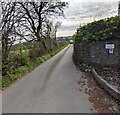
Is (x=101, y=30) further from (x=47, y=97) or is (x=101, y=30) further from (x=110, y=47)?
(x=47, y=97)

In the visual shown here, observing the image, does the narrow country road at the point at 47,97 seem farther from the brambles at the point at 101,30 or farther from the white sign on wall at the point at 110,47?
the brambles at the point at 101,30

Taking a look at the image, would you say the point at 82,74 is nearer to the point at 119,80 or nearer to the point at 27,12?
the point at 119,80

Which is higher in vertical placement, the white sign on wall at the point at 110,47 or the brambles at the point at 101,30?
the brambles at the point at 101,30

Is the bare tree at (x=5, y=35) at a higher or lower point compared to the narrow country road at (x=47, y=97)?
higher

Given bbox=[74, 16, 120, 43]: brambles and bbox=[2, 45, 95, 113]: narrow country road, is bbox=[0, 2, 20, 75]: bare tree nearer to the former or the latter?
bbox=[2, 45, 95, 113]: narrow country road

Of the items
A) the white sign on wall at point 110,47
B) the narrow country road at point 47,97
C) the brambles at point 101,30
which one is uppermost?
the brambles at point 101,30

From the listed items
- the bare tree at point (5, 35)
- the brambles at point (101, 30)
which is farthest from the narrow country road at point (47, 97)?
the brambles at point (101, 30)

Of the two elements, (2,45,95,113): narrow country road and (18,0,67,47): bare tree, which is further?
(18,0,67,47): bare tree

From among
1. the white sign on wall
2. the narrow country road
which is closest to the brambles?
the white sign on wall

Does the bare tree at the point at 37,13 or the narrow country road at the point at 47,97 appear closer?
the narrow country road at the point at 47,97

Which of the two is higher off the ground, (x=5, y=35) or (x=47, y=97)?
(x=5, y=35)

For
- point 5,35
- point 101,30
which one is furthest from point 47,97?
point 101,30

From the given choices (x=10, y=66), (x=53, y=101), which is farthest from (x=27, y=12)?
(x=53, y=101)

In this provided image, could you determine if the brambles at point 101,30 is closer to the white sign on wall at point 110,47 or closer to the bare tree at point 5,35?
the white sign on wall at point 110,47
